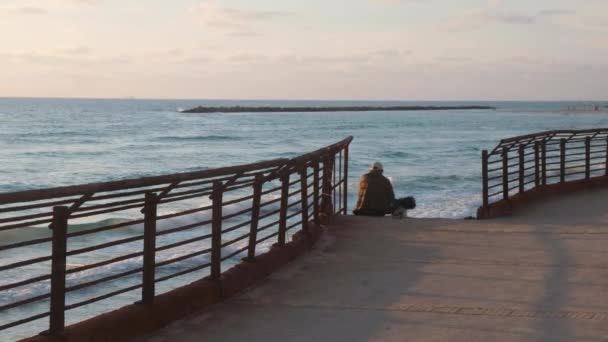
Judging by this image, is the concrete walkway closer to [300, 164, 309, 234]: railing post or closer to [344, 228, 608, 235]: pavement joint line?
[344, 228, 608, 235]: pavement joint line

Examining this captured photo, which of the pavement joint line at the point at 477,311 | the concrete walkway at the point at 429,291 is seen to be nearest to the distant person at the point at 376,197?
the concrete walkway at the point at 429,291

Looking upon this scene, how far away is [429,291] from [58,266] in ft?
10.1

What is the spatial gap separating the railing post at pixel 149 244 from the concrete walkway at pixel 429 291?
11.5 inches

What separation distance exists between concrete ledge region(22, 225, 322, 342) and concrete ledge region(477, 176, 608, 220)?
17.4ft

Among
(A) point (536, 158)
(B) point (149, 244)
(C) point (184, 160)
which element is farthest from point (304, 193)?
(C) point (184, 160)

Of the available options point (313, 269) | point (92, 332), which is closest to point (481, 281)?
point (313, 269)

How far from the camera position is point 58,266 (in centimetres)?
485

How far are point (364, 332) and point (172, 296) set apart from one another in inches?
54.9

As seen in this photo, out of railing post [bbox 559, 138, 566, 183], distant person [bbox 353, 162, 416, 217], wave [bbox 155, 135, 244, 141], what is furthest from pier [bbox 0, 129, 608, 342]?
wave [bbox 155, 135, 244, 141]

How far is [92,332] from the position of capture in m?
5.12

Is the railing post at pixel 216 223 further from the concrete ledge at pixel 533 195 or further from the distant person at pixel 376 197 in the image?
the concrete ledge at pixel 533 195

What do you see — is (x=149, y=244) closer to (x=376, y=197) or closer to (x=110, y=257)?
(x=376, y=197)

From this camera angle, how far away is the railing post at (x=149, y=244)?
5.61 metres

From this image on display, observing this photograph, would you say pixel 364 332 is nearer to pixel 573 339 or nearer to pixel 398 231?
pixel 573 339
